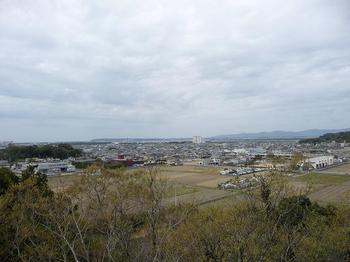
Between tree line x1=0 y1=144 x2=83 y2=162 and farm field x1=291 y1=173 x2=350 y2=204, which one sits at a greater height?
tree line x1=0 y1=144 x2=83 y2=162

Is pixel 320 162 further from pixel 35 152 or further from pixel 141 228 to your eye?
pixel 35 152

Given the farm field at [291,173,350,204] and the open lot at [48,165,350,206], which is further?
the farm field at [291,173,350,204]

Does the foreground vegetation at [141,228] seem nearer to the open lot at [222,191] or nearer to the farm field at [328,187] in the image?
the open lot at [222,191]

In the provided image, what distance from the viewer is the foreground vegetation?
364 inches

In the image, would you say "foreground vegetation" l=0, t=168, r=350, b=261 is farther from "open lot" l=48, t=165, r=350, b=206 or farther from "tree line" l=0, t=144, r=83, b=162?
"tree line" l=0, t=144, r=83, b=162

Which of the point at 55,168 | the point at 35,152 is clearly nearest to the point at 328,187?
the point at 55,168

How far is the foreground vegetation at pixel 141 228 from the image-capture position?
9.24m

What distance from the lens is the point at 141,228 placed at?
40.6 ft

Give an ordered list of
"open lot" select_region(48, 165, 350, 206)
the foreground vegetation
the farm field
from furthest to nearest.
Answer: the farm field
"open lot" select_region(48, 165, 350, 206)
the foreground vegetation

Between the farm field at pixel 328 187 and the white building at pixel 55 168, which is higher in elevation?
the white building at pixel 55 168

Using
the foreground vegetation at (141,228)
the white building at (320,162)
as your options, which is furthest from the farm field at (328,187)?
the foreground vegetation at (141,228)

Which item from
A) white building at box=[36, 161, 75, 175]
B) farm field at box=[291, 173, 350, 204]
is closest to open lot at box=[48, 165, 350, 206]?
farm field at box=[291, 173, 350, 204]

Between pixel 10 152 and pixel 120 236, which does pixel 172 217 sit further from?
pixel 10 152

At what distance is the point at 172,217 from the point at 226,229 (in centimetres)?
231
